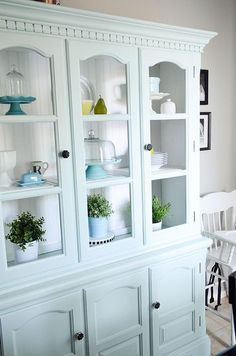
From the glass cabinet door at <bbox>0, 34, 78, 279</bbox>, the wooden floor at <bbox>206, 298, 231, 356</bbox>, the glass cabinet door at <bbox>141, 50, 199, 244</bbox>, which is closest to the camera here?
the glass cabinet door at <bbox>0, 34, 78, 279</bbox>

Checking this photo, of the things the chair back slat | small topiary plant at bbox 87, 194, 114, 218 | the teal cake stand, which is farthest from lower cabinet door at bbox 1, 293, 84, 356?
the chair back slat

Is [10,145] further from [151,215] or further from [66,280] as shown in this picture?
[151,215]

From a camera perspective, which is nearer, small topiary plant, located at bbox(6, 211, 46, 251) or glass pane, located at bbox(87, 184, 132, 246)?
small topiary plant, located at bbox(6, 211, 46, 251)

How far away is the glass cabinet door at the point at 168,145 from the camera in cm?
173

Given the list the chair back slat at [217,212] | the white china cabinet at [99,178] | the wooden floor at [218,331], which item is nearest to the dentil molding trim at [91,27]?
the white china cabinet at [99,178]

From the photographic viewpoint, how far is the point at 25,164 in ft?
5.30

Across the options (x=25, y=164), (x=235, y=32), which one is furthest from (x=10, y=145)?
(x=235, y=32)

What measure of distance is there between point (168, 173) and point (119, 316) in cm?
80

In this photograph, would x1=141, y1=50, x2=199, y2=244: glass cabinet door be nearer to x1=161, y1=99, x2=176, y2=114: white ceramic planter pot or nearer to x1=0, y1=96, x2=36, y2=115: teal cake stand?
x1=161, y1=99, x2=176, y2=114: white ceramic planter pot

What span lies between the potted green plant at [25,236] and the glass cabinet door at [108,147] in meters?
0.21

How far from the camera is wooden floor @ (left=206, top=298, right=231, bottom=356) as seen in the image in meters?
2.19

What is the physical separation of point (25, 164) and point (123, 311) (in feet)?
2.97

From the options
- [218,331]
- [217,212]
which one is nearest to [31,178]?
[217,212]

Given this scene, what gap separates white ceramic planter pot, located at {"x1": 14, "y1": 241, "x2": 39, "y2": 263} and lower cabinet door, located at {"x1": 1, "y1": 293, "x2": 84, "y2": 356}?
0.69ft
